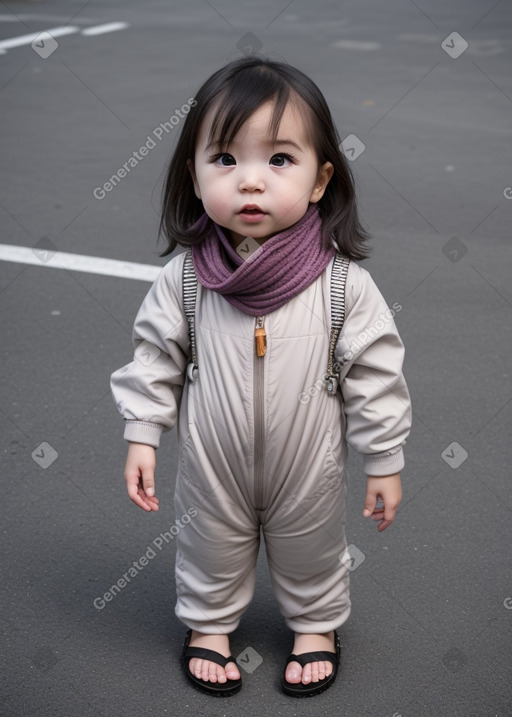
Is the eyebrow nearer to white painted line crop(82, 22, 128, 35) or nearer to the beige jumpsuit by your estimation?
the beige jumpsuit

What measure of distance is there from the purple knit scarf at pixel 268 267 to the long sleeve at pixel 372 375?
0.12 meters

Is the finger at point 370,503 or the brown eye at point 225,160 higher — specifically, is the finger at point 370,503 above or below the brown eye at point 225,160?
below

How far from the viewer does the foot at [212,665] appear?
301cm

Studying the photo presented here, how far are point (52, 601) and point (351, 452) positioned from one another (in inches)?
56.5

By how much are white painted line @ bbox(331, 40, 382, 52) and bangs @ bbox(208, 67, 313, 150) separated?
33.8 ft

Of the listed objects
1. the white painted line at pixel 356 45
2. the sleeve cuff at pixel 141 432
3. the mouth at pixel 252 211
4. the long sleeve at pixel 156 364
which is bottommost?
the white painted line at pixel 356 45

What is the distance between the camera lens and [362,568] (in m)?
3.57

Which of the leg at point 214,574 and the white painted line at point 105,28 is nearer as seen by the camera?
the leg at point 214,574

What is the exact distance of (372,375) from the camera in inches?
107

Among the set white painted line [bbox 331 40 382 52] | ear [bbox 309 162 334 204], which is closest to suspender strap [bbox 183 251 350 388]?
ear [bbox 309 162 334 204]

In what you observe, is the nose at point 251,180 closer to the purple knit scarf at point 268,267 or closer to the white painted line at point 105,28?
the purple knit scarf at point 268,267

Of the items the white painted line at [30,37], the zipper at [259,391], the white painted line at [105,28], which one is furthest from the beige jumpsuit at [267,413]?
the white painted line at [105,28]

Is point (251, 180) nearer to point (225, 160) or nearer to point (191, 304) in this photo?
point (225, 160)

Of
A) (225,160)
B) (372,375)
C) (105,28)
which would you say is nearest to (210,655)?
(372,375)
